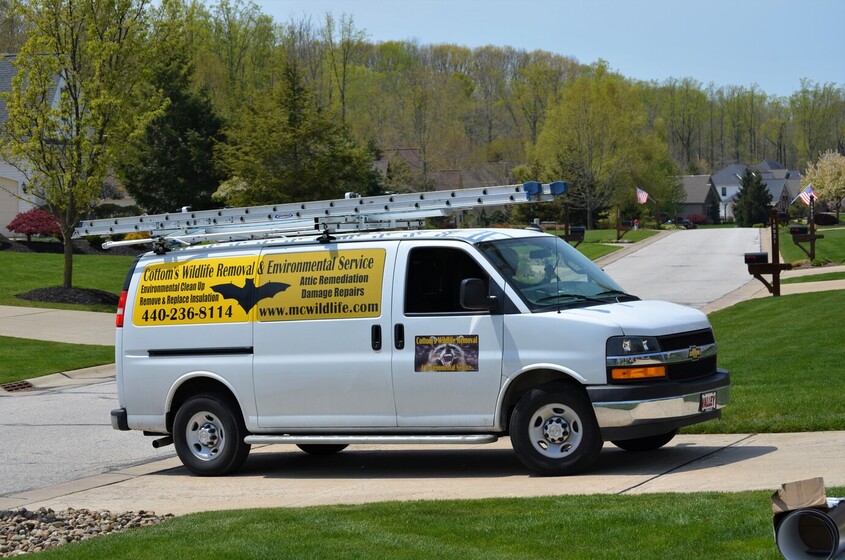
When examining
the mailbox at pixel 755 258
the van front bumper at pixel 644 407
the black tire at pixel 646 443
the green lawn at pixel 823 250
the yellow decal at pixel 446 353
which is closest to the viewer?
the van front bumper at pixel 644 407

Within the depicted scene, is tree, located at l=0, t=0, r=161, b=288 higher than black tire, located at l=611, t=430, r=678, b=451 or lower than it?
higher

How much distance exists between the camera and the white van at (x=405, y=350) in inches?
373

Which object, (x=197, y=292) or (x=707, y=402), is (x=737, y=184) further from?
(x=707, y=402)

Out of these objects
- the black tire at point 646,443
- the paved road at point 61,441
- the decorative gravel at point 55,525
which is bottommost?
the paved road at point 61,441

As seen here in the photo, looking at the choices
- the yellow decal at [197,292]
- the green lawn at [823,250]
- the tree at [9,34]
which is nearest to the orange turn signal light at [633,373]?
the yellow decal at [197,292]

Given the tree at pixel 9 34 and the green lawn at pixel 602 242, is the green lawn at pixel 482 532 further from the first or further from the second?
→ the tree at pixel 9 34

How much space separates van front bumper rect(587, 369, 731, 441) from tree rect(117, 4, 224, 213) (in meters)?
44.1

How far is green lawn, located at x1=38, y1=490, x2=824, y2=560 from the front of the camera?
631 cm

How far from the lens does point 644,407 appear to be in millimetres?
9297

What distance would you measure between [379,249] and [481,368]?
4.84 ft

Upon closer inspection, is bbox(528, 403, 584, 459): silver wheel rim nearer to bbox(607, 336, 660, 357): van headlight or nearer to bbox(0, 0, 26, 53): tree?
bbox(607, 336, 660, 357): van headlight

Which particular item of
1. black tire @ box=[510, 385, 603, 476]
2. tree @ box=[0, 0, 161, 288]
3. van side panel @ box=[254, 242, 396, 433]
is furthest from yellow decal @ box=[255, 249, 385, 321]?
tree @ box=[0, 0, 161, 288]

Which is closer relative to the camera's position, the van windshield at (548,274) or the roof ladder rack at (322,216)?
the van windshield at (548,274)

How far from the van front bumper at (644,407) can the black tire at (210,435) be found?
3.54 meters
